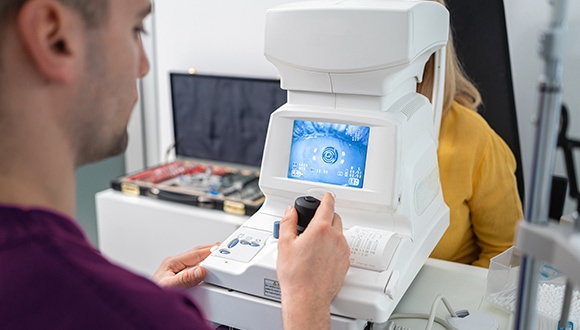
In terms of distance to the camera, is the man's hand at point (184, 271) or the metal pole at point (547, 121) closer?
the metal pole at point (547, 121)

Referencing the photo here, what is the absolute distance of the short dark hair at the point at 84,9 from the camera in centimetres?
50

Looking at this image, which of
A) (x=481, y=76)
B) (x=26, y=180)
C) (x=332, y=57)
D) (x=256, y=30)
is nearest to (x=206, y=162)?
(x=256, y=30)

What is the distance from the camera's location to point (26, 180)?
555 millimetres

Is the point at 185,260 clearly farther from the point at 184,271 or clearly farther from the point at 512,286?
the point at 512,286

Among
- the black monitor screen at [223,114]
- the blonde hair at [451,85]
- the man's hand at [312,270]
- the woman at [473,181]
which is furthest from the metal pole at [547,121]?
the black monitor screen at [223,114]

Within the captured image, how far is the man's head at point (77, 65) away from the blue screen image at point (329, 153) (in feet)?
1.40

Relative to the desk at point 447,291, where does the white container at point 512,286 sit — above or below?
above

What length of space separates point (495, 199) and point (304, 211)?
2.48 ft

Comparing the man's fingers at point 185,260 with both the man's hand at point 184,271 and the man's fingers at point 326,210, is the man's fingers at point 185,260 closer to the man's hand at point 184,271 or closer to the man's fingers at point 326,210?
the man's hand at point 184,271

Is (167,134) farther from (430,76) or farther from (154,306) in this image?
(154,306)

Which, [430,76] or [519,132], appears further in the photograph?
[519,132]

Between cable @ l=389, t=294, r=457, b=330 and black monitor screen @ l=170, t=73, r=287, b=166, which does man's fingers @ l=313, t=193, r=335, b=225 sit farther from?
black monitor screen @ l=170, t=73, r=287, b=166

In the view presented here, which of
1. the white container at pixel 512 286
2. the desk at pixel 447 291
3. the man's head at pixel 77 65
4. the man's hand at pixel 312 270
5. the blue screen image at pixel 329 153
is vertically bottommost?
the desk at pixel 447 291

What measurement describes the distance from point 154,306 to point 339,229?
414 millimetres
